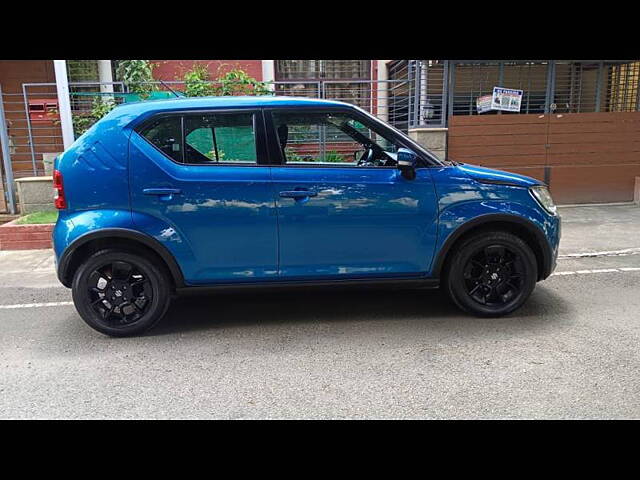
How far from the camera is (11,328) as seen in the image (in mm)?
4621

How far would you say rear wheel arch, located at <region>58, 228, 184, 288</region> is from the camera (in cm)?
408

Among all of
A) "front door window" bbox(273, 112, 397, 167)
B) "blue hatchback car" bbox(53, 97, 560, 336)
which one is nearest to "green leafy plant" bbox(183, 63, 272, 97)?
"front door window" bbox(273, 112, 397, 167)

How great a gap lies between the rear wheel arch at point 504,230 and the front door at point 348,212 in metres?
0.14

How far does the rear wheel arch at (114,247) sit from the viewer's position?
408cm

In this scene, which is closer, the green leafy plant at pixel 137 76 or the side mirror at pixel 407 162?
the side mirror at pixel 407 162

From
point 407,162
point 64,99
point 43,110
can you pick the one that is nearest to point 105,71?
point 43,110

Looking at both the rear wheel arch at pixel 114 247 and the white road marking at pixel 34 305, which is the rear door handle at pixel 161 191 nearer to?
the rear wheel arch at pixel 114 247

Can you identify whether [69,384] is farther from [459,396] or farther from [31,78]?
[31,78]

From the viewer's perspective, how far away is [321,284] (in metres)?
4.39

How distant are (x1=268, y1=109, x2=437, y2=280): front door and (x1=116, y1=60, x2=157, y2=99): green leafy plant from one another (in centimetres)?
593

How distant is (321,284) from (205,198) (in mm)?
1210

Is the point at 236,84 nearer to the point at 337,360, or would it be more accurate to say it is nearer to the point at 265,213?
the point at 265,213

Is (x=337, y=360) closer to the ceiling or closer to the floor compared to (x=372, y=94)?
closer to the floor

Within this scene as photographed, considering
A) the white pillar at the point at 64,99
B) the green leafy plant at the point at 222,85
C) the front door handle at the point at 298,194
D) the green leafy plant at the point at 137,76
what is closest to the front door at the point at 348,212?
the front door handle at the point at 298,194
